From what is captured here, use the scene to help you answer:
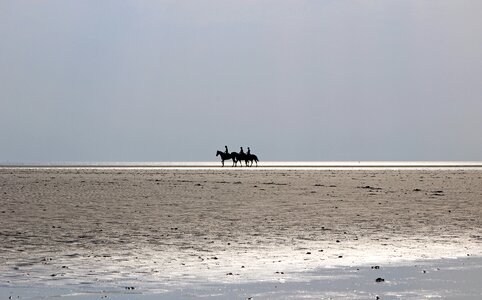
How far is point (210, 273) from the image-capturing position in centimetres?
1592

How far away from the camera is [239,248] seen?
20.2 m

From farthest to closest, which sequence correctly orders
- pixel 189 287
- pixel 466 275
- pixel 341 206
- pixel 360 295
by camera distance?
pixel 341 206 < pixel 466 275 < pixel 189 287 < pixel 360 295

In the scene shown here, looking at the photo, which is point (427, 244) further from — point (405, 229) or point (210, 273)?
point (210, 273)

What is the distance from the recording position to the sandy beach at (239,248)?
14117 mm

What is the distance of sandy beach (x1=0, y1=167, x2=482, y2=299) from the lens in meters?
14.1

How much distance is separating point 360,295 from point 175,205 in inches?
887

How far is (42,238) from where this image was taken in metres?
22.3

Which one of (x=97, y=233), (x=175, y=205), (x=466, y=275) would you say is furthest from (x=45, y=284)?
(x=175, y=205)

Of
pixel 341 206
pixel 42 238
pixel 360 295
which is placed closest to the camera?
pixel 360 295

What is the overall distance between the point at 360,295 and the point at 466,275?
3.12 meters

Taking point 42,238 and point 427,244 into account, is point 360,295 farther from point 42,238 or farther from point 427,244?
point 42,238

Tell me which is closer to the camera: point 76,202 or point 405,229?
point 405,229

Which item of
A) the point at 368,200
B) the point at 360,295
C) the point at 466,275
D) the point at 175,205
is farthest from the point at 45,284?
the point at 368,200

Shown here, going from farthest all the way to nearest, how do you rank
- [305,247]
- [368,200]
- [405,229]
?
[368,200] < [405,229] < [305,247]
